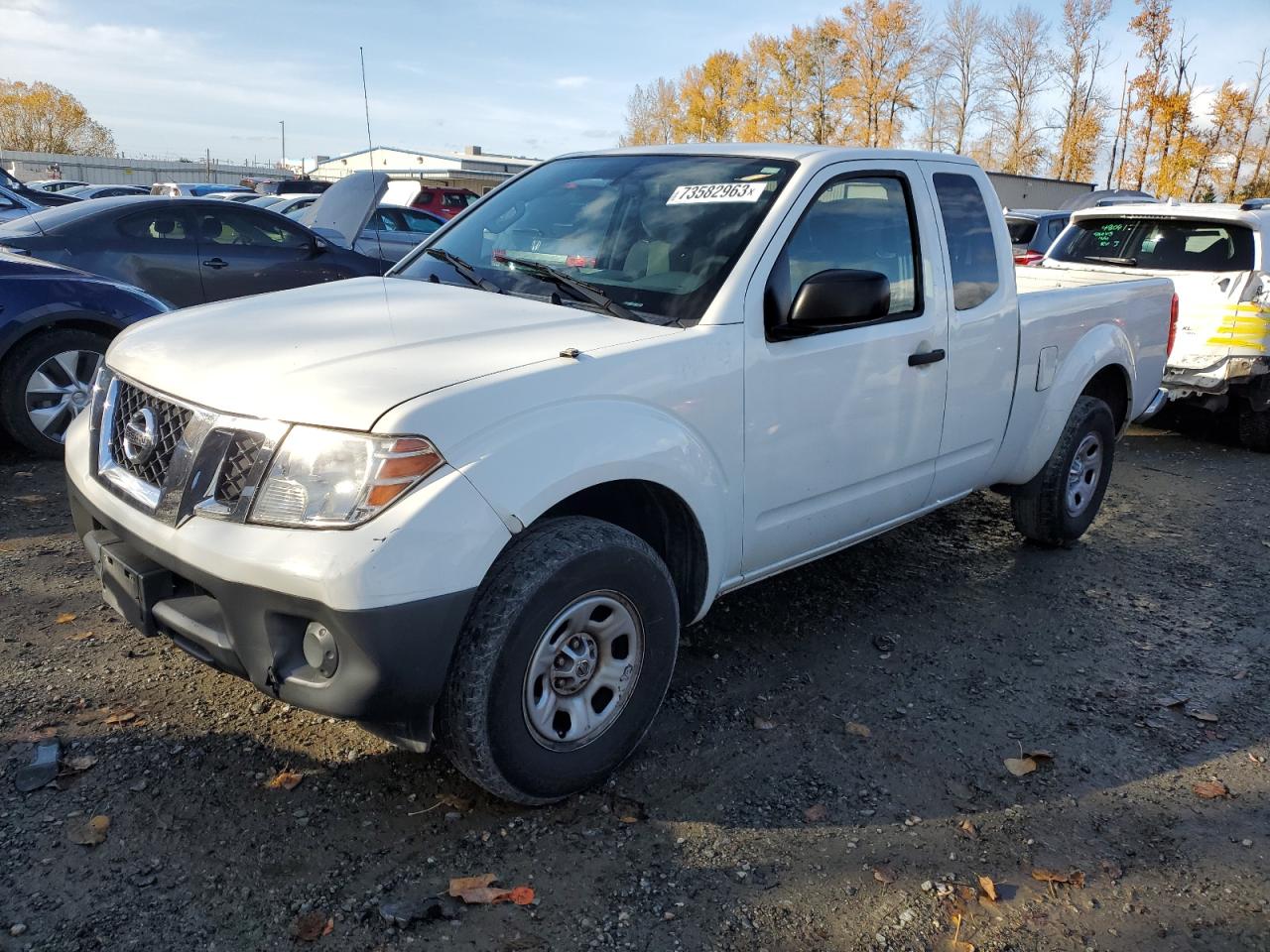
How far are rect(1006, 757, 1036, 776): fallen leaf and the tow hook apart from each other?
2.28m

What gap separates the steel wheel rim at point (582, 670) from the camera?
2.76 metres

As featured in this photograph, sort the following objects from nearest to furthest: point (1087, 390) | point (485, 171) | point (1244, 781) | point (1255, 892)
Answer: point (1255, 892) < point (1244, 781) < point (1087, 390) < point (485, 171)

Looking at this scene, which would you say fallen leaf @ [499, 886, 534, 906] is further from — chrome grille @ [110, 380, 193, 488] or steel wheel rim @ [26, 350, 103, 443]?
steel wheel rim @ [26, 350, 103, 443]

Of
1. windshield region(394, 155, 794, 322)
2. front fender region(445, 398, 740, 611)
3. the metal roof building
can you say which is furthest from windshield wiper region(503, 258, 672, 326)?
the metal roof building

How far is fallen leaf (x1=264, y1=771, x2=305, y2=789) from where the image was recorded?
298cm

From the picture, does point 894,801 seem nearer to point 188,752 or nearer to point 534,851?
point 534,851

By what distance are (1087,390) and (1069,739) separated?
2442 mm

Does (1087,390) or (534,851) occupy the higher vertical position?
(1087,390)

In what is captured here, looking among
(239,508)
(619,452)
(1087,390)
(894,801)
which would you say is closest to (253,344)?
(239,508)

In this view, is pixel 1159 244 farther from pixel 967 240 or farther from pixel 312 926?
pixel 312 926

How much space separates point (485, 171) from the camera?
5466 centimetres

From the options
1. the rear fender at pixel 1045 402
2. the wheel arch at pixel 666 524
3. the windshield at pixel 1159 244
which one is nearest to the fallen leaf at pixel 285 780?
the wheel arch at pixel 666 524

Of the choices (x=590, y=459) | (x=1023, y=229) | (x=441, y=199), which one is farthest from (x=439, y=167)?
(x=590, y=459)

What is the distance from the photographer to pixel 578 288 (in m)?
3.40
